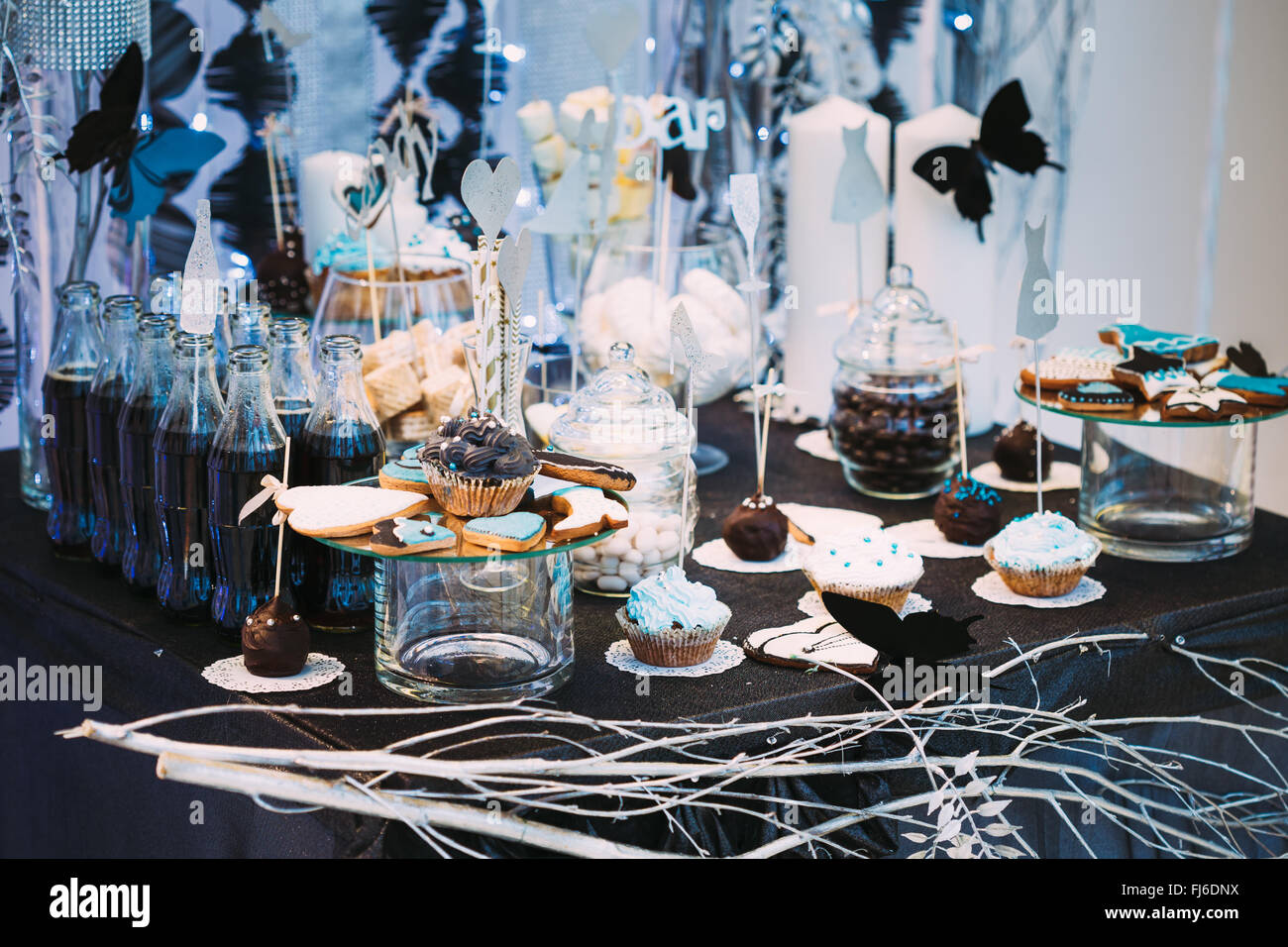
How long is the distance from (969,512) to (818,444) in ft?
1.53

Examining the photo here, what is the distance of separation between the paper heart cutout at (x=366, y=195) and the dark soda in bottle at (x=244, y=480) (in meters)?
0.42

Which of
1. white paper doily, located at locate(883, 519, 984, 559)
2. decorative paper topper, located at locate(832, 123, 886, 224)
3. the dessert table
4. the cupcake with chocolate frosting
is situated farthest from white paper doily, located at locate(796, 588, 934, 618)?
decorative paper topper, located at locate(832, 123, 886, 224)

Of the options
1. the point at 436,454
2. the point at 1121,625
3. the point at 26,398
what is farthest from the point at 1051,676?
the point at 26,398

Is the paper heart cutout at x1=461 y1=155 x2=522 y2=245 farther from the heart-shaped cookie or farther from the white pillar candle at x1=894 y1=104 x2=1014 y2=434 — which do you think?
the white pillar candle at x1=894 y1=104 x2=1014 y2=434

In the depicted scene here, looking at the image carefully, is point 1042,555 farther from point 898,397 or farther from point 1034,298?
point 898,397

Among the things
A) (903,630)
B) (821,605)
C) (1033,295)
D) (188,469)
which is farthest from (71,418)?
(1033,295)

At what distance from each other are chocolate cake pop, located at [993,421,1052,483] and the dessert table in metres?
0.07

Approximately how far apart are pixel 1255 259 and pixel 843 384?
84 cm

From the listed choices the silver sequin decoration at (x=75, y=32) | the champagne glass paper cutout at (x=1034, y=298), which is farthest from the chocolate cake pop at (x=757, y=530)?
the silver sequin decoration at (x=75, y=32)

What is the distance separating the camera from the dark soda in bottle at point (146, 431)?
152 centimetres

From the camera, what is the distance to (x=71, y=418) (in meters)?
1.67

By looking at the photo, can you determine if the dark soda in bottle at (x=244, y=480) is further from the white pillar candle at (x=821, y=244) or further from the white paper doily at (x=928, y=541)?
the white pillar candle at (x=821, y=244)

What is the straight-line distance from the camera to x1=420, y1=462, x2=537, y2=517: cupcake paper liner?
125 centimetres

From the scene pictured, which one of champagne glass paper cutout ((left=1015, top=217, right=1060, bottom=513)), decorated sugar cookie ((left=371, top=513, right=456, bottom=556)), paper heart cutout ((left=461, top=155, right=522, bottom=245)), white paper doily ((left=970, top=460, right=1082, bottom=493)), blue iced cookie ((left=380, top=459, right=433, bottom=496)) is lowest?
white paper doily ((left=970, top=460, right=1082, bottom=493))
